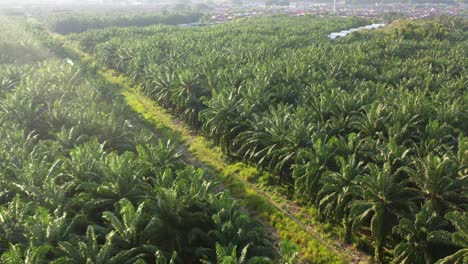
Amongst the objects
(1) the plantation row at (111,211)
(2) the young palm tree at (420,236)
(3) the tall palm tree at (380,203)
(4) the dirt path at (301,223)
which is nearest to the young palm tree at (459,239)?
(2) the young palm tree at (420,236)

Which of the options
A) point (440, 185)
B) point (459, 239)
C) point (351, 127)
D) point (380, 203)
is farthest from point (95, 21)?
point (459, 239)

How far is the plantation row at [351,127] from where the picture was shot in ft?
62.2

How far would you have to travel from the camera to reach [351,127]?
2700 centimetres

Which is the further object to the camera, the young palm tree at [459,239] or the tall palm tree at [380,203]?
the tall palm tree at [380,203]

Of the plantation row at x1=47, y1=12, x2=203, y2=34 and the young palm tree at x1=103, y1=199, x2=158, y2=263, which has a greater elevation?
the plantation row at x1=47, y1=12, x2=203, y2=34

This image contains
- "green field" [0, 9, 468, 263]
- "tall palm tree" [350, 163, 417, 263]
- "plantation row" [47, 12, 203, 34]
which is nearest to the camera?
"green field" [0, 9, 468, 263]

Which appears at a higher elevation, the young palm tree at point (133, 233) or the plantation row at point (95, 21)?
the plantation row at point (95, 21)

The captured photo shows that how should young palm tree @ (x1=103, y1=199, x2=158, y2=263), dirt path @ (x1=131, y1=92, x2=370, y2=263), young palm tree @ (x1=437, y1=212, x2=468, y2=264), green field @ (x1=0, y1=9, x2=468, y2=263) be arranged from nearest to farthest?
young palm tree @ (x1=437, y1=212, x2=468, y2=264) → young palm tree @ (x1=103, y1=199, x2=158, y2=263) → green field @ (x1=0, y1=9, x2=468, y2=263) → dirt path @ (x1=131, y1=92, x2=370, y2=263)

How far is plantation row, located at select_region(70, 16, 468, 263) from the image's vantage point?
62.2 ft

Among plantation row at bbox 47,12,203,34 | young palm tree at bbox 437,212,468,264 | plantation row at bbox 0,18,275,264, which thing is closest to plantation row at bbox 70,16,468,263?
young palm tree at bbox 437,212,468,264

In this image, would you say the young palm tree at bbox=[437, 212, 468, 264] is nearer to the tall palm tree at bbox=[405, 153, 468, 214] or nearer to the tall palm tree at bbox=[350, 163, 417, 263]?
the tall palm tree at bbox=[405, 153, 468, 214]

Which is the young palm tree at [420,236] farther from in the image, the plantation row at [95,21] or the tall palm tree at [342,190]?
the plantation row at [95,21]

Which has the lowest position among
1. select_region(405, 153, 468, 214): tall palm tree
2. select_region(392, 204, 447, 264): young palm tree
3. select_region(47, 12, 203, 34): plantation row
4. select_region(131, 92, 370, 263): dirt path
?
select_region(131, 92, 370, 263): dirt path

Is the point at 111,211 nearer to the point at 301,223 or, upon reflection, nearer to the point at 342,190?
the point at 301,223
